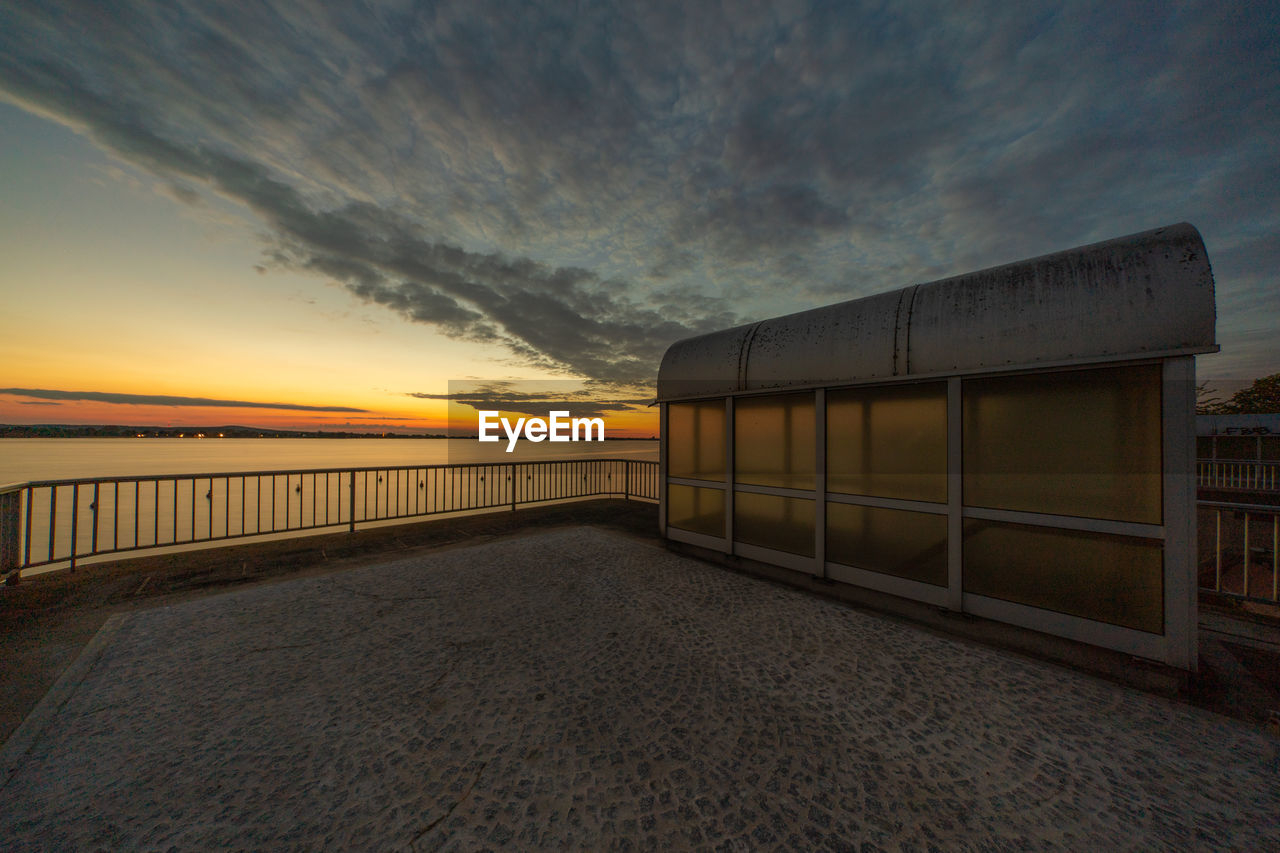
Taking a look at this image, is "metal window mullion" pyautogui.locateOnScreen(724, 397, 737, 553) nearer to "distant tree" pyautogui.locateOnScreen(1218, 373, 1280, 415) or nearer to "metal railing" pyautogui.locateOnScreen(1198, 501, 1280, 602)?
"metal railing" pyautogui.locateOnScreen(1198, 501, 1280, 602)

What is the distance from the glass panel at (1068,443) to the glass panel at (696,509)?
10.9ft

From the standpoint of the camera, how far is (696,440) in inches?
286

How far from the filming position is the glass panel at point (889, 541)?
470 cm

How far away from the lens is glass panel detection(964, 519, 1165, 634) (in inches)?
145

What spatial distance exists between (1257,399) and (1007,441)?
165 ft

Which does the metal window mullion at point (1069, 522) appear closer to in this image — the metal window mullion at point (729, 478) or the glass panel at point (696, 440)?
the metal window mullion at point (729, 478)

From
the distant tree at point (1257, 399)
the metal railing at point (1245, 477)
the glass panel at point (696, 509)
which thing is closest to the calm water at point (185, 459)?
the glass panel at point (696, 509)

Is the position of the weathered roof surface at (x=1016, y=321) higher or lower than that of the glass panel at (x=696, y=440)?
higher

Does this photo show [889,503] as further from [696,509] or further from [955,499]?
Answer: [696,509]

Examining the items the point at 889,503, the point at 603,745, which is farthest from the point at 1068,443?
the point at 603,745

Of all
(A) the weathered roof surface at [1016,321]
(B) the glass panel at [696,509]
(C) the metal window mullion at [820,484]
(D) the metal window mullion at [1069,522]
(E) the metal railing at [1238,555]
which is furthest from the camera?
(B) the glass panel at [696,509]

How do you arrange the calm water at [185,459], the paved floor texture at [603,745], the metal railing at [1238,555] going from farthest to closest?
1. the calm water at [185,459]
2. the metal railing at [1238,555]
3. the paved floor texture at [603,745]

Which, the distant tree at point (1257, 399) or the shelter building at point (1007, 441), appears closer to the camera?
the shelter building at point (1007, 441)

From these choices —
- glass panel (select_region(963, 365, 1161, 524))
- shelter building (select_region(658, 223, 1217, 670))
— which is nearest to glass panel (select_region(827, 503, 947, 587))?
shelter building (select_region(658, 223, 1217, 670))
